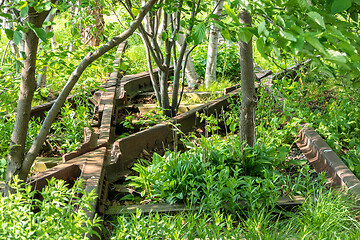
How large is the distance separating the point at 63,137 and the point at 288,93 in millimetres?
3459

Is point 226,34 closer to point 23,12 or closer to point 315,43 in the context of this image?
point 315,43

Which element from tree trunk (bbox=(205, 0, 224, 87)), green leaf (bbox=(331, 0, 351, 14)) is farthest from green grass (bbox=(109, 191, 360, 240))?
tree trunk (bbox=(205, 0, 224, 87))

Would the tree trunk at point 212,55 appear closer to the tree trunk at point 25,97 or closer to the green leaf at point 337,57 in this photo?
the tree trunk at point 25,97

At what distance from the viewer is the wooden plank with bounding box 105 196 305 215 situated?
3.72m

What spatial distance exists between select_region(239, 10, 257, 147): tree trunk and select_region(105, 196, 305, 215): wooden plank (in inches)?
34.5

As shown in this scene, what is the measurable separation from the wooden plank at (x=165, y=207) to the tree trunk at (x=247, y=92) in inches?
34.5

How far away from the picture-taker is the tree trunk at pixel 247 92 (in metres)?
4.41

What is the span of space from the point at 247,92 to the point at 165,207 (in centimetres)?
162

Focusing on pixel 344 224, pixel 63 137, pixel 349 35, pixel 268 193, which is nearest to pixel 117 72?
pixel 63 137

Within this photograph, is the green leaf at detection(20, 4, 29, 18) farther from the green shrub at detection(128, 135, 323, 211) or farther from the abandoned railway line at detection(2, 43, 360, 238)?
the green shrub at detection(128, 135, 323, 211)

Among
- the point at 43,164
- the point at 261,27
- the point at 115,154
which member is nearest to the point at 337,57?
the point at 261,27

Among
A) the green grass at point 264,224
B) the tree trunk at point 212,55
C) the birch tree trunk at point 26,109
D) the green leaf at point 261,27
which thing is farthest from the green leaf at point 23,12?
the tree trunk at point 212,55

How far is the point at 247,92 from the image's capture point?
14.9 feet

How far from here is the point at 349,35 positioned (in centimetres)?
196
